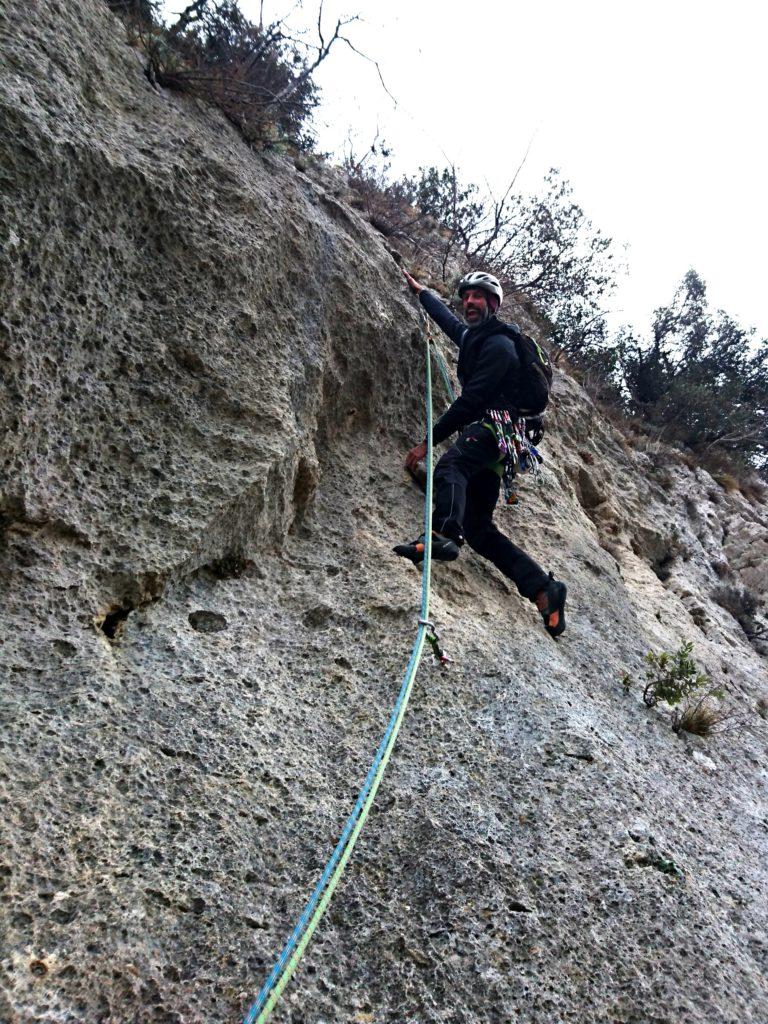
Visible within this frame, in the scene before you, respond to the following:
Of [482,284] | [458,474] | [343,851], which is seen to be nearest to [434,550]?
[458,474]

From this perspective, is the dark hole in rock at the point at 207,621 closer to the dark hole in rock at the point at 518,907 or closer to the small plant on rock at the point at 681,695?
the dark hole in rock at the point at 518,907

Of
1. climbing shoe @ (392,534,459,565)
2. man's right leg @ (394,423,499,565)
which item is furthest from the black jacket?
climbing shoe @ (392,534,459,565)

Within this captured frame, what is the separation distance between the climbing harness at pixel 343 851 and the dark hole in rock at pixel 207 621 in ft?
2.75

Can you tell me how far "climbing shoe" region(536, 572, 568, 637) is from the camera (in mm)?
3992

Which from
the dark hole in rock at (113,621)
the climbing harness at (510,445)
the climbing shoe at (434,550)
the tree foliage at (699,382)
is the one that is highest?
the tree foliage at (699,382)

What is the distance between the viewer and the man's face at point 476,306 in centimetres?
488

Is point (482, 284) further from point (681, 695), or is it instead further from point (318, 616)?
point (681, 695)

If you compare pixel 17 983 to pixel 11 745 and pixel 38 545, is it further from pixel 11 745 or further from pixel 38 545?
pixel 38 545

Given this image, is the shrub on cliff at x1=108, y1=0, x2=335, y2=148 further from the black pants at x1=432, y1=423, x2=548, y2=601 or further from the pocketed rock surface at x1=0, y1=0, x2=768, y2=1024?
the black pants at x1=432, y1=423, x2=548, y2=601

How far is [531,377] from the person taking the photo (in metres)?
4.52

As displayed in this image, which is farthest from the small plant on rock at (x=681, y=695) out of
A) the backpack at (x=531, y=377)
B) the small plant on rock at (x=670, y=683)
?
the backpack at (x=531, y=377)

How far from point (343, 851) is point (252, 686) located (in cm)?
81

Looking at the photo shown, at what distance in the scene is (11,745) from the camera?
207cm

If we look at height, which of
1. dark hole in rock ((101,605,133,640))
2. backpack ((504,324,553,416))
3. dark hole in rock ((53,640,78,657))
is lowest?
dark hole in rock ((53,640,78,657))
